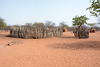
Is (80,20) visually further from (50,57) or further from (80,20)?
A: (50,57)

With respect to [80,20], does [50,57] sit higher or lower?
lower

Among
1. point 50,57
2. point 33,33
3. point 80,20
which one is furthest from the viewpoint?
point 80,20

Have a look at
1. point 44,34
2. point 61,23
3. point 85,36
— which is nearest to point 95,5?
point 85,36

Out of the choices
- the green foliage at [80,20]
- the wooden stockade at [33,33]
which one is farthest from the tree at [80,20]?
the wooden stockade at [33,33]

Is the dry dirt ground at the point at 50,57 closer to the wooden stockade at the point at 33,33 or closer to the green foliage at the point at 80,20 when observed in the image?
the wooden stockade at the point at 33,33

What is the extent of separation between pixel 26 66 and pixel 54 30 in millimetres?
11757

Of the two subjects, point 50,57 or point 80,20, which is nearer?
point 50,57

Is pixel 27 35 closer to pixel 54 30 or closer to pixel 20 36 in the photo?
pixel 20 36

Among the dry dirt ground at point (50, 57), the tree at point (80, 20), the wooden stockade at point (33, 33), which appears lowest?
the dry dirt ground at point (50, 57)

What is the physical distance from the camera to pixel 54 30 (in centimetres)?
1519

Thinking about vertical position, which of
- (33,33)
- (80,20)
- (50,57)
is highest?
(80,20)

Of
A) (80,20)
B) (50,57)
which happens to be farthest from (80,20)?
(50,57)

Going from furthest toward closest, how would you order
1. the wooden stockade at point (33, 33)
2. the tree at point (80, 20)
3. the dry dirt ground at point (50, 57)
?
the tree at point (80, 20)
the wooden stockade at point (33, 33)
the dry dirt ground at point (50, 57)

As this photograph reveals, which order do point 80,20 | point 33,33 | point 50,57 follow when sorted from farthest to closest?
point 80,20 < point 33,33 < point 50,57
